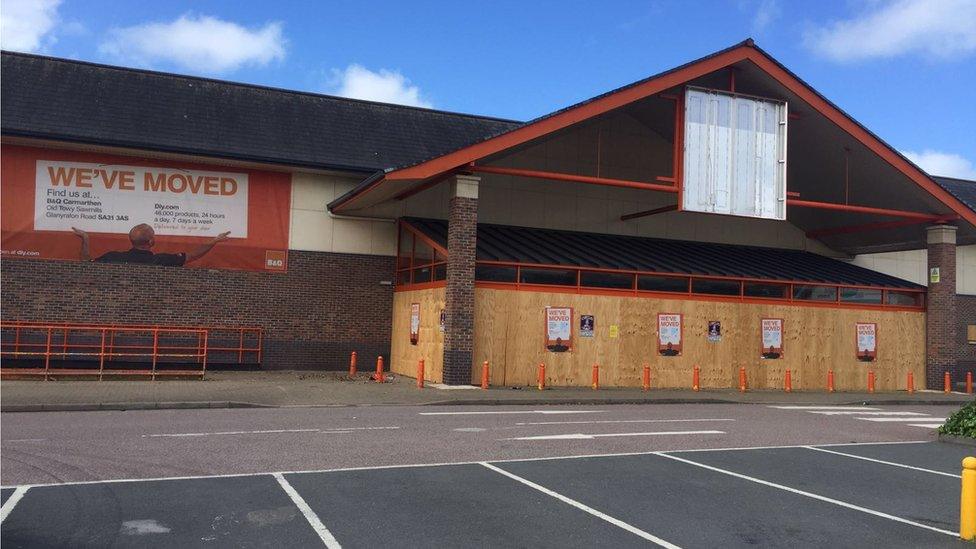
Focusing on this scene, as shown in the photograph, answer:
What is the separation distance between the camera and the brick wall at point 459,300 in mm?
Result: 20734

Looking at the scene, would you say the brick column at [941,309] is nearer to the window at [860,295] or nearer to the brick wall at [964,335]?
the window at [860,295]

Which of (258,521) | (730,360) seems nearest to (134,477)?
(258,521)

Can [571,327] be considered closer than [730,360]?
Yes

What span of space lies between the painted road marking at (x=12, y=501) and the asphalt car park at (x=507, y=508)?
0.02 meters

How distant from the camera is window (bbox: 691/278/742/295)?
2434 centimetres

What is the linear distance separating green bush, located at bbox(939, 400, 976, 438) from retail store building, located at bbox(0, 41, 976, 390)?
9.68 meters

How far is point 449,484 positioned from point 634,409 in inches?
399

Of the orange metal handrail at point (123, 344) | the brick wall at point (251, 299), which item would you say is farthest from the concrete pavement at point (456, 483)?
the brick wall at point (251, 299)

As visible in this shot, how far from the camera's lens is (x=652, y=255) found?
25.8 meters

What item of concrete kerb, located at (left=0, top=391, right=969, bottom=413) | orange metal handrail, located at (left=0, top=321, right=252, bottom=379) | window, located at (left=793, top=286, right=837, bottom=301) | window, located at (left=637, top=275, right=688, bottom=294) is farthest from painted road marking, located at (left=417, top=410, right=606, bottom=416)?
window, located at (left=793, top=286, right=837, bottom=301)

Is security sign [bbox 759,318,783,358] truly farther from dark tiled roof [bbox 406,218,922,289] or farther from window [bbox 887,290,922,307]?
window [bbox 887,290,922,307]

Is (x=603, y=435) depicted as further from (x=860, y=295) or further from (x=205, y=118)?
(x=860, y=295)

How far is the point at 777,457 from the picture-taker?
447 inches

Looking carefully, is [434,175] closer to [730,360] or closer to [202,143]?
[202,143]
